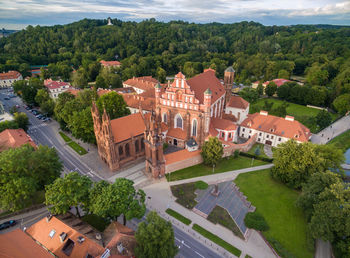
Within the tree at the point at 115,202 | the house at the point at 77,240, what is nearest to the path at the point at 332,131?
the tree at the point at 115,202

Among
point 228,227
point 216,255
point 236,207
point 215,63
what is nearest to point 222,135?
point 236,207

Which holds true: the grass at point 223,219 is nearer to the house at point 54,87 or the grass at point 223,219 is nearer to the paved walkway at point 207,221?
the paved walkway at point 207,221

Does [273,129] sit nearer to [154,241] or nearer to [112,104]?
[112,104]

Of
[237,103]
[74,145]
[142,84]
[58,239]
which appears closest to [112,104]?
[74,145]

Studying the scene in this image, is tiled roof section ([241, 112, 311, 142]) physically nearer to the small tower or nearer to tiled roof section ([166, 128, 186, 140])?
the small tower

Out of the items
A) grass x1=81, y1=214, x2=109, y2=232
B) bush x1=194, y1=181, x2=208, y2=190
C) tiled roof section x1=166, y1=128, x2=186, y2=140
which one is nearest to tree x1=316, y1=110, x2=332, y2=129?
tiled roof section x1=166, y1=128, x2=186, y2=140

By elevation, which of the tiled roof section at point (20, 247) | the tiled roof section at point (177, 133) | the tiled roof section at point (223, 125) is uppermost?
the tiled roof section at point (20, 247)
